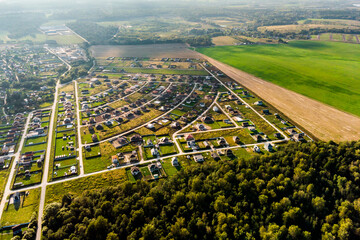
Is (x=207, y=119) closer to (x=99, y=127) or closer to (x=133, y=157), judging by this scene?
(x=133, y=157)

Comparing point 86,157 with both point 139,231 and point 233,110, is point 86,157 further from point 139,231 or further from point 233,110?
point 233,110

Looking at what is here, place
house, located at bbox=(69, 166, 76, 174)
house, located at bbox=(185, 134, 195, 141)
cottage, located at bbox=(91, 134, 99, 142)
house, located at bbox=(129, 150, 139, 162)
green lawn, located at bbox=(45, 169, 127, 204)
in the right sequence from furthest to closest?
1. cottage, located at bbox=(91, 134, 99, 142)
2. house, located at bbox=(185, 134, 195, 141)
3. house, located at bbox=(129, 150, 139, 162)
4. house, located at bbox=(69, 166, 76, 174)
5. green lawn, located at bbox=(45, 169, 127, 204)

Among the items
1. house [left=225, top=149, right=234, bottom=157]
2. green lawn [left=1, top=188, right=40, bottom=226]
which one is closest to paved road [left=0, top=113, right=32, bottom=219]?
green lawn [left=1, top=188, right=40, bottom=226]

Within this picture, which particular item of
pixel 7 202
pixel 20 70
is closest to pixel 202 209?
pixel 7 202

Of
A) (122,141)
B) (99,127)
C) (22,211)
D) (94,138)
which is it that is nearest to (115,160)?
(122,141)

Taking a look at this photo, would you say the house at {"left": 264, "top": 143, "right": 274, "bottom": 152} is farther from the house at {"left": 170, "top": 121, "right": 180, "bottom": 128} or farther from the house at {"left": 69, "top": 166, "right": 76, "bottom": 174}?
the house at {"left": 69, "top": 166, "right": 76, "bottom": 174}

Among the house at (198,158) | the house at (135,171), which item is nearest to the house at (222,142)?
the house at (198,158)

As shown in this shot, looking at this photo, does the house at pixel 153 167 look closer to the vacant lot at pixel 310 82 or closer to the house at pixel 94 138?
the house at pixel 94 138
